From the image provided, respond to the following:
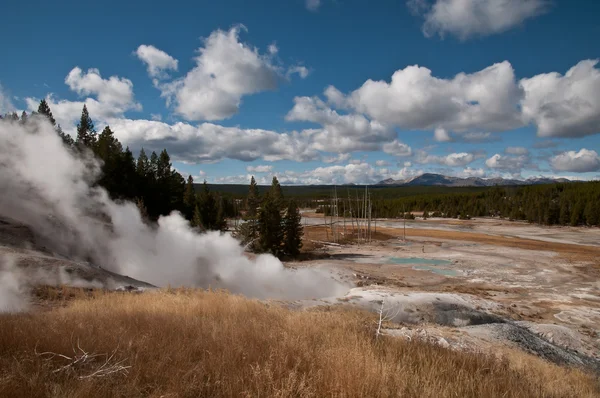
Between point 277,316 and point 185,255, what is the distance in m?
14.1

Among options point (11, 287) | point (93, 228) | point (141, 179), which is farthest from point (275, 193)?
point (11, 287)

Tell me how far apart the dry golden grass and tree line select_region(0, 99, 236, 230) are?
1005 inches

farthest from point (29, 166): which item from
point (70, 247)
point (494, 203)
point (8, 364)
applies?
point (494, 203)

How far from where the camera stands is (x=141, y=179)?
42281 mm

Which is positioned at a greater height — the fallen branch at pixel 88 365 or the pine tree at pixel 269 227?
the fallen branch at pixel 88 365

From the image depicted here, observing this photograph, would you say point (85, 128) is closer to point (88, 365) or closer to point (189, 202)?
point (189, 202)

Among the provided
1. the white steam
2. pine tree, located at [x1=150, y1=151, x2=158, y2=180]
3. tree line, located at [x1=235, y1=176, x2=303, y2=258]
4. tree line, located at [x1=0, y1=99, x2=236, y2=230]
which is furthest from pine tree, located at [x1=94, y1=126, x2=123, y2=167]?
the white steam

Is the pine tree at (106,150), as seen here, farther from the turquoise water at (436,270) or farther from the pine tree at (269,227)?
the turquoise water at (436,270)

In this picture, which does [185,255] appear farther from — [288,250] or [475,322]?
[288,250]

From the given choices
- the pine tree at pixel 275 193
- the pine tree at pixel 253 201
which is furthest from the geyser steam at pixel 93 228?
the pine tree at pixel 253 201

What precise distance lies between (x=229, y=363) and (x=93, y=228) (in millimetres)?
17347

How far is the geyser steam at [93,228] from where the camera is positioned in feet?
56.1

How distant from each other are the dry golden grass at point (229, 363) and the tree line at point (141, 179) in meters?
25.5

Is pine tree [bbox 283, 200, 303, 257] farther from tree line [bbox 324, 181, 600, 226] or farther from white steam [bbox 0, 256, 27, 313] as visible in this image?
tree line [bbox 324, 181, 600, 226]
